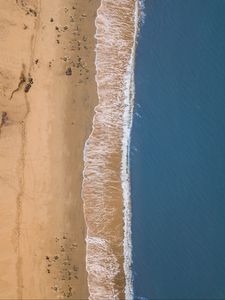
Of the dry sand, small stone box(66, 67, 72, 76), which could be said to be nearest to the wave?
the dry sand

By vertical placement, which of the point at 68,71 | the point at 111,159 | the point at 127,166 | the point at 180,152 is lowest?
the point at 127,166

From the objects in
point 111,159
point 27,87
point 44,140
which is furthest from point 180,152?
point 27,87

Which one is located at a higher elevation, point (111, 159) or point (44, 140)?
point (44, 140)

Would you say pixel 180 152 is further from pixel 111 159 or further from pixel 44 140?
pixel 44 140

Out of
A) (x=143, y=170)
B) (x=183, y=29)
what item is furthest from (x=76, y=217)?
(x=183, y=29)

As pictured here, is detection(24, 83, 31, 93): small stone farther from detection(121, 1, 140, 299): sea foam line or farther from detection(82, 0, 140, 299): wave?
detection(121, 1, 140, 299): sea foam line

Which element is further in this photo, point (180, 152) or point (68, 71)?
point (180, 152)

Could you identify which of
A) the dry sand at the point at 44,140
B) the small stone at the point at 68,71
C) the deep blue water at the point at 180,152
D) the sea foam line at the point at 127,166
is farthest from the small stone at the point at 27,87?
the deep blue water at the point at 180,152
